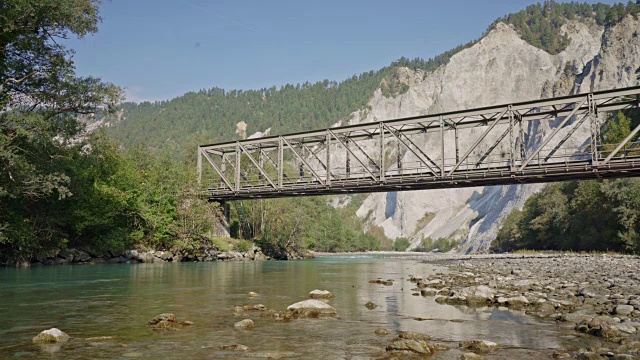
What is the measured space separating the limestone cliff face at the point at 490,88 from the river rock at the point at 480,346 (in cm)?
10861

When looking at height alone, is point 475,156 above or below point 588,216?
above

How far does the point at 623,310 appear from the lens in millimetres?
9773

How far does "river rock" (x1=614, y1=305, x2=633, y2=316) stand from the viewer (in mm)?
9646

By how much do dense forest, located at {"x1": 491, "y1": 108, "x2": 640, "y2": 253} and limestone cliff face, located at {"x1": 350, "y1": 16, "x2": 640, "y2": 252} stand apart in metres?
37.5

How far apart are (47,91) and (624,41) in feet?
399

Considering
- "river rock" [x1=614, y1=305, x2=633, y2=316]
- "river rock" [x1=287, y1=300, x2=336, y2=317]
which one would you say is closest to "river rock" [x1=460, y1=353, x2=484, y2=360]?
"river rock" [x1=287, y1=300, x2=336, y2=317]

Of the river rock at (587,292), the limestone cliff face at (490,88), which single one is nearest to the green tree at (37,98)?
the river rock at (587,292)

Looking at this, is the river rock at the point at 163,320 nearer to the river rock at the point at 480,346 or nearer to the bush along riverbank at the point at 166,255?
the river rock at the point at 480,346

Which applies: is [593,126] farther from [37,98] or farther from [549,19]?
[549,19]

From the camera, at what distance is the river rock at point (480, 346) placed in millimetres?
7126

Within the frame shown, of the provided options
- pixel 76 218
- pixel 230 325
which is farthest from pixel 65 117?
pixel 230 325

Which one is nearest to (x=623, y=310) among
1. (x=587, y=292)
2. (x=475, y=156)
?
(x=587, y=292)

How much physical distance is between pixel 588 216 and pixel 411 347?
56.0 metres

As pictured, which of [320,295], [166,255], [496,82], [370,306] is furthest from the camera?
[496,82]
